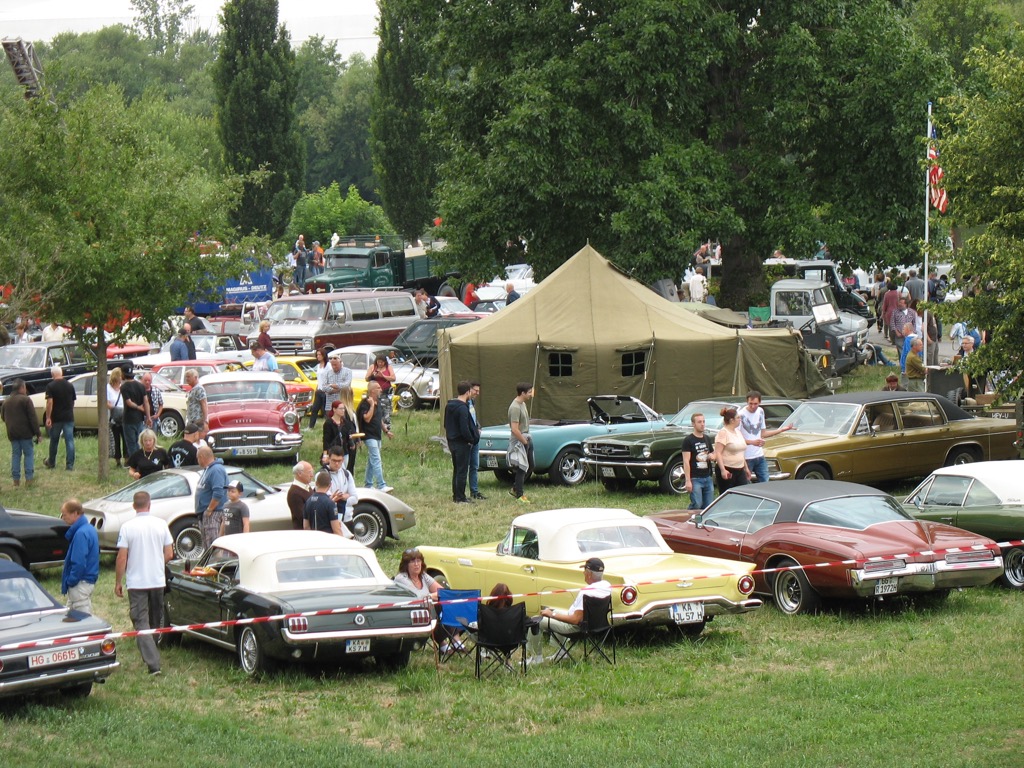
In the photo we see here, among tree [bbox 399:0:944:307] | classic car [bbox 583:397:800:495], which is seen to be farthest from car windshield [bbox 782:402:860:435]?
tree [bbox 399:0:944:307]

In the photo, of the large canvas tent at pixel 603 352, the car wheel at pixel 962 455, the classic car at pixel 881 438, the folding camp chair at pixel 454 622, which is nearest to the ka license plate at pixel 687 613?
the folding camp chair at pixel 454 622

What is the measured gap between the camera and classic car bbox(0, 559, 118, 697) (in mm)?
10383

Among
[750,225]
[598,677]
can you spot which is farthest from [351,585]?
[750,225]

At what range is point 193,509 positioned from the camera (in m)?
17.0

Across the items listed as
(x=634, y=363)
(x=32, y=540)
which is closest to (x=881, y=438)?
(x=634, y=363)

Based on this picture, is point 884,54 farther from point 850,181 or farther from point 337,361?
point 337,361

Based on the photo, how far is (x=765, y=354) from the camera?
2573 centimetres

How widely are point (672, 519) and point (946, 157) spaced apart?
8.46 meters

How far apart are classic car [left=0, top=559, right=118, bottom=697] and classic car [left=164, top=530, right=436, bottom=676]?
130cm

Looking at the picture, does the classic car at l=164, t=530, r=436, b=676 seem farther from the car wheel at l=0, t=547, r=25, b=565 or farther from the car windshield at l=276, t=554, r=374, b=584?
the car wheel at l=0, t=547, r=25, b=565

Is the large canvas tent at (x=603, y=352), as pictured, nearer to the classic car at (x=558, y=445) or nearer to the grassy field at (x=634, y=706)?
the classic car at (x=558, y=445)

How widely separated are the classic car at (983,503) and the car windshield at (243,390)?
12095 mm

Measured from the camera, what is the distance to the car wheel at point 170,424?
26.7 metres

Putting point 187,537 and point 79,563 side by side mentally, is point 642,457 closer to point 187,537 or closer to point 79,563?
point 187,537
